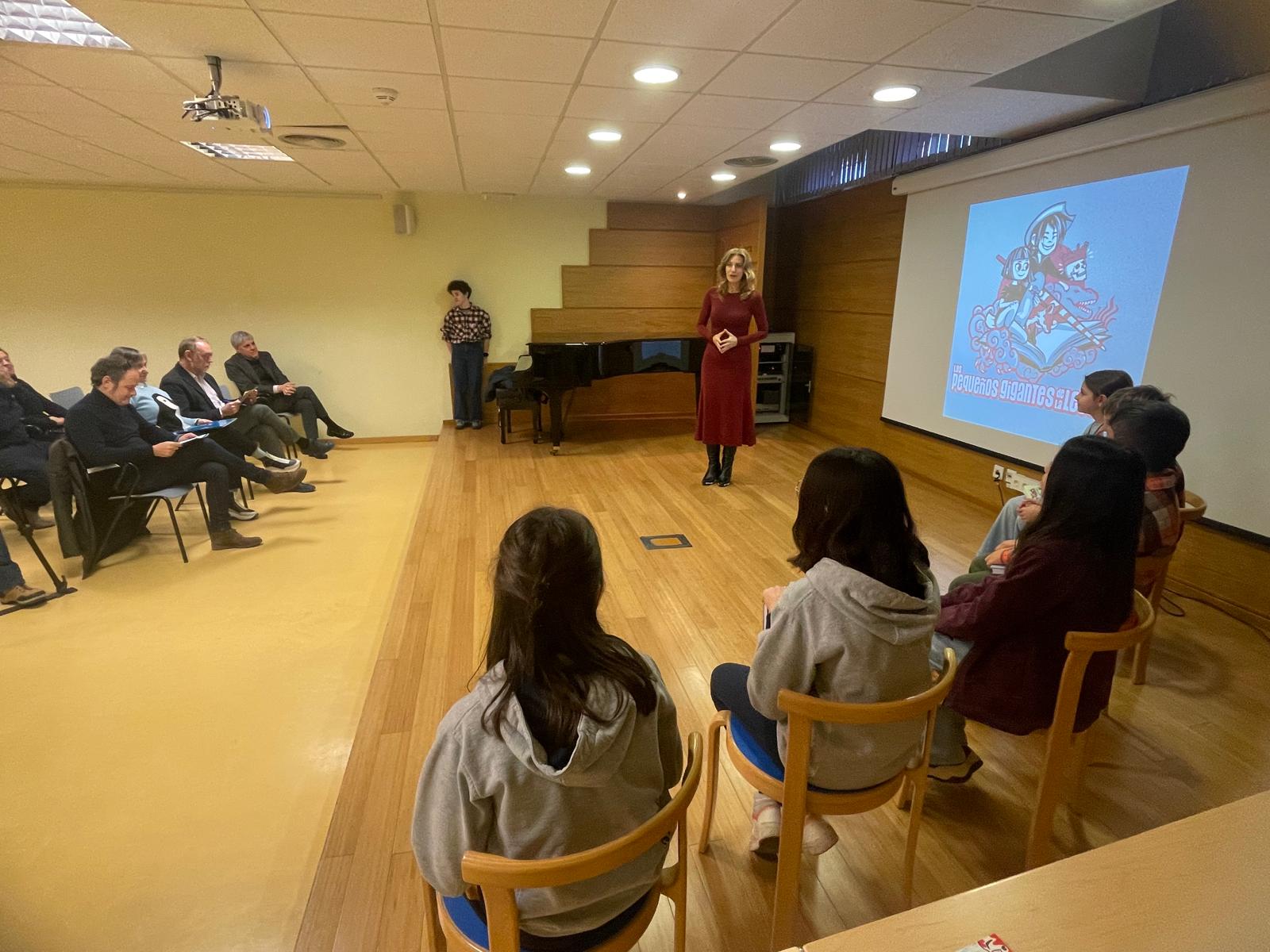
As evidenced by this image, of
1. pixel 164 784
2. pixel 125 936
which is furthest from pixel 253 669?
pixel 125 936

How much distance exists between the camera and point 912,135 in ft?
14.9

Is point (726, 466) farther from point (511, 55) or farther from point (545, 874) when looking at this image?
point (545, 874)

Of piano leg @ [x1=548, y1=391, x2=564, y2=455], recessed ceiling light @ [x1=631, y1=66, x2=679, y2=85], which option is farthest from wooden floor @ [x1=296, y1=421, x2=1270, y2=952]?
recessed ceiling light @ [x1=631, y1=66, x2=679, y2=85]

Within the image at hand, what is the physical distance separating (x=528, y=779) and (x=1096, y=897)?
32.4 inches

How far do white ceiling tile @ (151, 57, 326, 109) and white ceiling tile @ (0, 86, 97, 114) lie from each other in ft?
2.08

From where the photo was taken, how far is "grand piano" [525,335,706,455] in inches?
213

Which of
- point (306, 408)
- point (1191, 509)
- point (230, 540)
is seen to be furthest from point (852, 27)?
point (306, 408)

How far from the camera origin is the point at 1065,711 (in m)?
1.47

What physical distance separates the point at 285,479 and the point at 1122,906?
5.05m

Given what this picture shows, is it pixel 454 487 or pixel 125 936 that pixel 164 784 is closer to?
pixel 125 936

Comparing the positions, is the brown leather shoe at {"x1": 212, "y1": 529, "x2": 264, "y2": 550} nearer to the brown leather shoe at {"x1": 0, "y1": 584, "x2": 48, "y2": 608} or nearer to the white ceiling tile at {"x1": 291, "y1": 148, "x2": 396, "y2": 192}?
the brown leather shoe at {"x1": 0, "y1": 584, "x2": 48, "y2": 608}

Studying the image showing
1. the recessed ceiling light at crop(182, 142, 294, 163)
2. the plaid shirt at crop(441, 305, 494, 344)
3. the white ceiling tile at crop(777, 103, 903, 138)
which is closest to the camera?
the white ceiling tile at crop(777, 103, 903, 138)

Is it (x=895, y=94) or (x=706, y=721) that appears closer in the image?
(x=706, y=721)

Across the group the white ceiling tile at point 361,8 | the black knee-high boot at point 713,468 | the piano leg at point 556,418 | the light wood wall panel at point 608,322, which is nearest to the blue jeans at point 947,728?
the white ceiling tile at point 361,8
